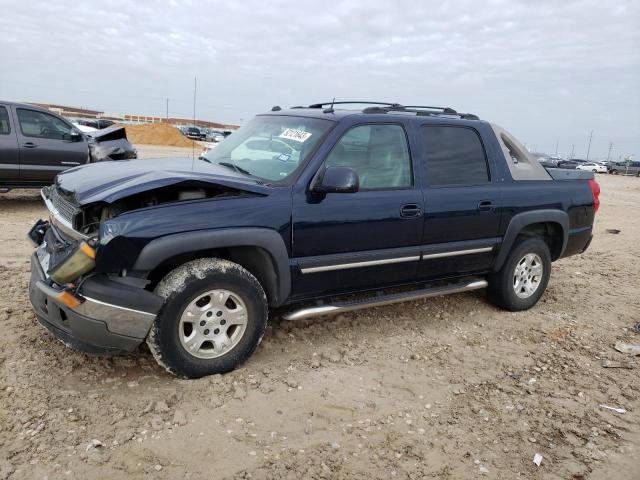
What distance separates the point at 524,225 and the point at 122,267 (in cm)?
354

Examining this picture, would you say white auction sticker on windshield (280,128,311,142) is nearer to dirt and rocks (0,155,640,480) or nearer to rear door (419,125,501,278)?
rear door (419,125,501,278)

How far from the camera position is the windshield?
3.86 metres

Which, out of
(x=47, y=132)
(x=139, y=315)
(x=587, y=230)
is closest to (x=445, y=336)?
(x=587, y=230)

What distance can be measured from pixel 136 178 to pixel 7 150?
21.3 feet

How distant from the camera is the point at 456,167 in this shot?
4.51m

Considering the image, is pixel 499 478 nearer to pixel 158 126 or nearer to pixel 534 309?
pixel 534 309

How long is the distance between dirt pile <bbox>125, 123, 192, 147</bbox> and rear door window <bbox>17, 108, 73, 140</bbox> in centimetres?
3146

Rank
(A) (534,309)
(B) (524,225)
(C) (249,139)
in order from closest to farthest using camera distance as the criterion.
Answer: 1. (C) (249,139)
2. (B) (524,225)
3. (A) (534,309)

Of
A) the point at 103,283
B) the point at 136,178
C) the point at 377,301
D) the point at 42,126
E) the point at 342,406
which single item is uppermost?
the point at 42,126

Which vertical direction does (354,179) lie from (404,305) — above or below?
above

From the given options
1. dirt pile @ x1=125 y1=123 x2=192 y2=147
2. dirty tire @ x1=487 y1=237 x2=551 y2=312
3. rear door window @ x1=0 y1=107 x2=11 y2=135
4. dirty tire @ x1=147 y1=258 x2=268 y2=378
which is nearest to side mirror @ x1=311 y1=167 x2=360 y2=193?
dirty tire @ x1=147 y1=258 x2=268 y2=378

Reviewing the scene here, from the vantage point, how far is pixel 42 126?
9.02 meters

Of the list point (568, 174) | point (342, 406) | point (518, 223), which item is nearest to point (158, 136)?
point (568, 174)

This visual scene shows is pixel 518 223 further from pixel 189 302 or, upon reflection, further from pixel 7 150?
pixel 7 150
